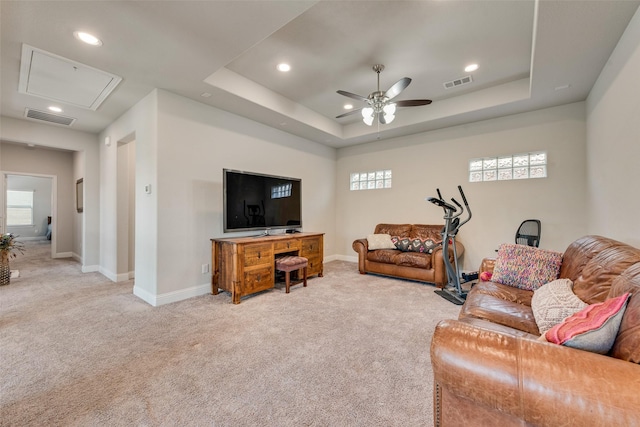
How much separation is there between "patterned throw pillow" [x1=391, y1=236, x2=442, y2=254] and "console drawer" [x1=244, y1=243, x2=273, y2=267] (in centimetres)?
233

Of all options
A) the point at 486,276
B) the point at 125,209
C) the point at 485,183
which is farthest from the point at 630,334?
the point at 125,209

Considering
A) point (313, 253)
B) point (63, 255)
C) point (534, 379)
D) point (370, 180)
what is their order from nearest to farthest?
point (534, 379)
point (313, 253)
point (370, 180)
point (63, 255)

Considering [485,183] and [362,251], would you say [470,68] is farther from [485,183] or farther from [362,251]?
[362,251]

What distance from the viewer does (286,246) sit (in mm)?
3926

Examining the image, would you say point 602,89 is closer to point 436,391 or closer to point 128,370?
point 436,391

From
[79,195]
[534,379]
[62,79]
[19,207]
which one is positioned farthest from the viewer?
[19,207]

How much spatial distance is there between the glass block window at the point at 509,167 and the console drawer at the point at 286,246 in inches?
126

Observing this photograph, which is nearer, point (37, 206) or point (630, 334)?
point (630, 334)

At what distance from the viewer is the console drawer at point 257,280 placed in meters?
3.34

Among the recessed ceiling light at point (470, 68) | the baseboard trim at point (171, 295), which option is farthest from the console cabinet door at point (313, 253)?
the recessed ceiling light at point (470, 68)

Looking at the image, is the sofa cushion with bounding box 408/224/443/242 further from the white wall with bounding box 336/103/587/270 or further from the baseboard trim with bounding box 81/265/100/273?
the baseboard trim with bounding box 81/265/100/273

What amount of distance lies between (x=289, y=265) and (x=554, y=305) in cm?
278

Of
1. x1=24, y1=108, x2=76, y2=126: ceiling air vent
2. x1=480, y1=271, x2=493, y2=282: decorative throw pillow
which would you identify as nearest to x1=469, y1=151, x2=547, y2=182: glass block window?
Result: x1=480, y1=271, x2=493, y2=282: decorative throw pillow

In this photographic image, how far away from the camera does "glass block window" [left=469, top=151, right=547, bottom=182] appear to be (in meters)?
4.03
